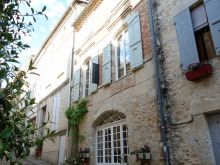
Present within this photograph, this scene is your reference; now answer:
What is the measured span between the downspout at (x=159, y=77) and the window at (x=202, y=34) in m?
1.19

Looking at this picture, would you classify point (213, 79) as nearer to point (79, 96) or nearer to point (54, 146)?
point (79, 96)

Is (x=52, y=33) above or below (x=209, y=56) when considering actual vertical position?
above

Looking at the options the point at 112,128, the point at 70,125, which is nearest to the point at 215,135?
the point at 112,128

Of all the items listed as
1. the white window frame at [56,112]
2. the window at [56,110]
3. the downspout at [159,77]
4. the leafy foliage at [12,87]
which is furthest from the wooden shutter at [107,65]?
the leafy foliage at [12,87]

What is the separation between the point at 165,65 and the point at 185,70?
0.83 meters

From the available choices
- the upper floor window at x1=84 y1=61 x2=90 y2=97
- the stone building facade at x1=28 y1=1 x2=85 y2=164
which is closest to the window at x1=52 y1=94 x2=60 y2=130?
the stone building facade at x1=28 y1=1 x2=85 y2=164

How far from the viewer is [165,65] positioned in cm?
655

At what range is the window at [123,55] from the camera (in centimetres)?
859

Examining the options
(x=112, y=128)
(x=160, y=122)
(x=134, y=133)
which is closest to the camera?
(x=160, y=122)

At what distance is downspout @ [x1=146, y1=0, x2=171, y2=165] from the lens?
5.98 meters

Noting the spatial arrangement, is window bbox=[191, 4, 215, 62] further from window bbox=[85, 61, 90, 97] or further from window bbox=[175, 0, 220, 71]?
window bbox=[85, 61, 90, 97]

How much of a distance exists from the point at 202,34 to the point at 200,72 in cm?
119

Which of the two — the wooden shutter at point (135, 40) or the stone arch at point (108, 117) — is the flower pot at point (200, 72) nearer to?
the wooden shutter at point (135, 40)

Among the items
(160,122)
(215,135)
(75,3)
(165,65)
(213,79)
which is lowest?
Result: (215,135)
